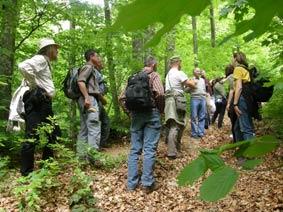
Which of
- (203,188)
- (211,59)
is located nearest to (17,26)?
(203,188)

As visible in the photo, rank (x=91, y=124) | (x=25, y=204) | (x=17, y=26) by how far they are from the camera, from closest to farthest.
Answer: (x=25, y=204) < (x=91, y=124) < (x=17, y=26)

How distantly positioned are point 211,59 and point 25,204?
500 inches

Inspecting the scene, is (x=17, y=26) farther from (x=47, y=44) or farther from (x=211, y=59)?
(x=211, y=59)

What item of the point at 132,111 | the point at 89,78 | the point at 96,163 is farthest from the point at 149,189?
the point at 89,78

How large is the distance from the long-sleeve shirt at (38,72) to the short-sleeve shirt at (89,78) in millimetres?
787

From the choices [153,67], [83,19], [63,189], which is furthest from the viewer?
[83,19]

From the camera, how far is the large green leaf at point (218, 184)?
850 millimetres

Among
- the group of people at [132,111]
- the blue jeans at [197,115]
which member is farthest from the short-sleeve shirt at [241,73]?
the blue jeans at [197,115]

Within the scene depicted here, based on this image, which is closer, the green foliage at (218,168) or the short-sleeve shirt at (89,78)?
the green foliage at (218,168)

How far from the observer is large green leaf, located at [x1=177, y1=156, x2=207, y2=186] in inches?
38.4

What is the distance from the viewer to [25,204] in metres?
5.04

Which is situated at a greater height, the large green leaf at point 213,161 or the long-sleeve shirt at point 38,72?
the long-sleeve shirt at point 38,72

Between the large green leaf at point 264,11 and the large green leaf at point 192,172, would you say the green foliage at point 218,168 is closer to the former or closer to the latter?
the large green leaf at point 192,172

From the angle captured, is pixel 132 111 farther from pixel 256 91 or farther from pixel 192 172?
pixel 192 172
